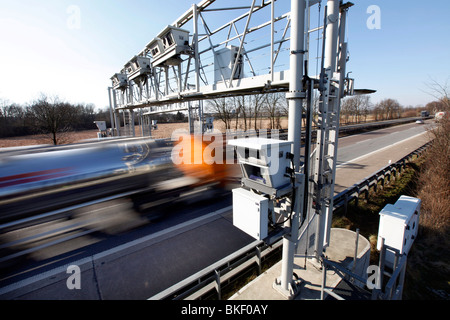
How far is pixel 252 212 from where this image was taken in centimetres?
292

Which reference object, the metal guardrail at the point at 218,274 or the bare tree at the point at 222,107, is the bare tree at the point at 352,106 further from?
the metal guardrail at the point at 218,274

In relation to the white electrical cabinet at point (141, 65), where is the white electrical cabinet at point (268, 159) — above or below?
below

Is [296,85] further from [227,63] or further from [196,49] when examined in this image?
[196,49]

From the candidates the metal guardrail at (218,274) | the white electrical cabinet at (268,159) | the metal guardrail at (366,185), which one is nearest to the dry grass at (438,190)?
the metal guardrail at (366,185)

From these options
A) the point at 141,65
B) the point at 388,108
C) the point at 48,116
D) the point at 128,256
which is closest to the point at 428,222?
the point at 128,256

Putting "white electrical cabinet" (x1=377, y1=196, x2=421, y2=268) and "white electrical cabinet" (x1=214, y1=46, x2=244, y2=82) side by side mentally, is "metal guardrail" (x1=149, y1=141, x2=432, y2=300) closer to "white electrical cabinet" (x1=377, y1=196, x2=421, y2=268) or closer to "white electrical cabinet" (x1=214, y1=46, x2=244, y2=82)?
"white electrical cabinet" (x1=377, y1=196, x2=421, y2=268)

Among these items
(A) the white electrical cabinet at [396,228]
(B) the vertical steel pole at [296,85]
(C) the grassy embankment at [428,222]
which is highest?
(B) the vertical steel pole at [296,85]

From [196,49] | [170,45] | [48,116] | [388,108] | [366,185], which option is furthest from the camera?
[388,108]

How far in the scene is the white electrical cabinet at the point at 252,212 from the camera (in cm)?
283

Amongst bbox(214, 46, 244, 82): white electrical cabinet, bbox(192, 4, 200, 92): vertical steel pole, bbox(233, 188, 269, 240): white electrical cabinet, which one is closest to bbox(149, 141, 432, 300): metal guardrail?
bbox(233, 188, 269, 240): white electrical cabinet

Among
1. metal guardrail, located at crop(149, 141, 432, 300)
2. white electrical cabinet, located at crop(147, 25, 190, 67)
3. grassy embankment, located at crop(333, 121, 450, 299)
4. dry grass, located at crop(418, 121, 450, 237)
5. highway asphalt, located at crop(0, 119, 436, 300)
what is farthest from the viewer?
white electrical cabinet, located at crop(147, 25, 190, 67)

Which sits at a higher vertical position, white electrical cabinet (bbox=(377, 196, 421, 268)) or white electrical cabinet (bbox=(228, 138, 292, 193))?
white electrical cabinet (bbox=(228, 138, 292, 193))

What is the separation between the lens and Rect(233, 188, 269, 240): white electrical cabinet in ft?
9.28

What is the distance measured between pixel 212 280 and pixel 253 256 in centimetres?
110
